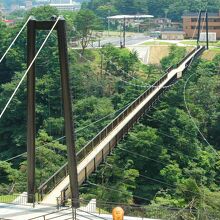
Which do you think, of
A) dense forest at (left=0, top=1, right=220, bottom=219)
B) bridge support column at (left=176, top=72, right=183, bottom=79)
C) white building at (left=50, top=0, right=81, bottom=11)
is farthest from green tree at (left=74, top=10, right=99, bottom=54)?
white building at (left=50, top=0, right=81, bottom=11)

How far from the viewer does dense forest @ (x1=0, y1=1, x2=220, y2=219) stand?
1991 centimetres

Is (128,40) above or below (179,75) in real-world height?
below

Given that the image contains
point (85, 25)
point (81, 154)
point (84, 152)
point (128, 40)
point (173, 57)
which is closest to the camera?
point (81, 154)

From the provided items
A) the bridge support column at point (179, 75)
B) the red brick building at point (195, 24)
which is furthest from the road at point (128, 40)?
the bridge support column at point (179, 75)

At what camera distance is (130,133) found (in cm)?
2155

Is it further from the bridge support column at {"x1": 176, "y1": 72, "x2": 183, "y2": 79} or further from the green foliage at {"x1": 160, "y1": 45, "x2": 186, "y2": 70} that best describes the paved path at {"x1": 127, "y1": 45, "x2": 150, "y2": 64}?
the bridge support column at {"x1": 176, "y1": 72, "x2": 183, "y2": 79}

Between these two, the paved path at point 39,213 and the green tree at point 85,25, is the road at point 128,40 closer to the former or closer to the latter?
the green tree at point 85,25

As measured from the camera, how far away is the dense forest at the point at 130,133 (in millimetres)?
19906

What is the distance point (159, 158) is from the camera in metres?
22.0

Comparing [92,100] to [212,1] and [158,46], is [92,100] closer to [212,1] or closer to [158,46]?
[158,46]

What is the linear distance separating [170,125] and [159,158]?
10.2ft

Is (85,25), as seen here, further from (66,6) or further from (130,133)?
(66,6)

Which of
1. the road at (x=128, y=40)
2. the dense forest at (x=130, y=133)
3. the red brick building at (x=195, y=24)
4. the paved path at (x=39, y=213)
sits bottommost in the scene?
the dense forest at (x=130, y=133)

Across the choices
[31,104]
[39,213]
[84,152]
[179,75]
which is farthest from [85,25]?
[39,213]
